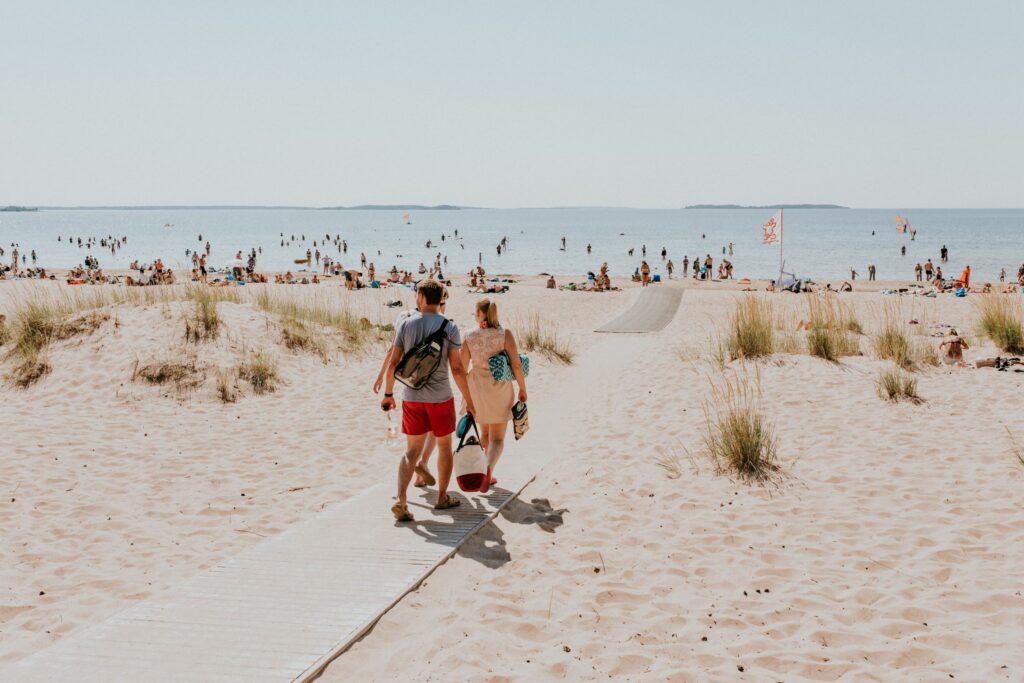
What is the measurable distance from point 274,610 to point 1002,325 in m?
13.4

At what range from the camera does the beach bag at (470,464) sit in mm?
6113

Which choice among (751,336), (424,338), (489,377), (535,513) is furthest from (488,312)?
(751,336)

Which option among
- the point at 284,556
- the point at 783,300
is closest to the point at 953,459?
the point at 284,556

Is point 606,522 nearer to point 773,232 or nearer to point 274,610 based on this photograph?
point 274,610

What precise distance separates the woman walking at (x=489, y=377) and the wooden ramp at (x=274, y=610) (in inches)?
29.4

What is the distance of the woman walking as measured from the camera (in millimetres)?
6145

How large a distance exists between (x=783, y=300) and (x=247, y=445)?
76.6 feet

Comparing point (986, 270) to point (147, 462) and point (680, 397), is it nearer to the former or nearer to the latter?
point (680, 397)

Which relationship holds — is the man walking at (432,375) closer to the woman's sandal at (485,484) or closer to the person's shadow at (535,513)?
the woman's sandal at (485,484)

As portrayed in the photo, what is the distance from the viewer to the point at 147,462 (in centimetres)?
761

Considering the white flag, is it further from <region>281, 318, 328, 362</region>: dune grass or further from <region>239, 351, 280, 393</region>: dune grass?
<region>239, 351, 280, 393</region>: dune grass

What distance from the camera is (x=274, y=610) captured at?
170 inches

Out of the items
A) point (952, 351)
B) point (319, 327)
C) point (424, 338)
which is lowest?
point (952, 351)

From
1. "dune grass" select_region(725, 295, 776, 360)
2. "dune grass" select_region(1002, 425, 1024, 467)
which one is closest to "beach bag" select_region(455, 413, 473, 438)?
"dune grass" select_region(1002, 425, 1024, 467)
